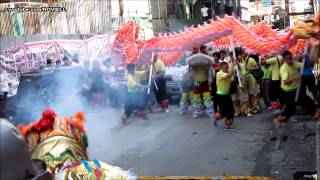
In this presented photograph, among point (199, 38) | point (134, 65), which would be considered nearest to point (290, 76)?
point (199, 38)

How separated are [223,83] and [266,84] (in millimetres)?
2381

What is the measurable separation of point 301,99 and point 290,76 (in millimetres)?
469

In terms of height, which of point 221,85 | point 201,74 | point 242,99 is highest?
point 201,74

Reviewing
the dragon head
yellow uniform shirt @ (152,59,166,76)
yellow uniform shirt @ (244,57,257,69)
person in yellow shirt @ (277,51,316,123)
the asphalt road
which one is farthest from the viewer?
yellow uniform shirt @ (152,59,166,76)

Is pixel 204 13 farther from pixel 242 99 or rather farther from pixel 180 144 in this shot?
pixel 180 144

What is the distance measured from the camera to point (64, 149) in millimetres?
3979

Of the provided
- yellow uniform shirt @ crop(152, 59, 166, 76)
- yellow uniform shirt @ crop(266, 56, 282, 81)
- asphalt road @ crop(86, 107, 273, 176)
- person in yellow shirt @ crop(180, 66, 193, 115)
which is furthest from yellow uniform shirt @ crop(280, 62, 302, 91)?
yellow uniform shirt @ crop(152, 59, 166, 76)

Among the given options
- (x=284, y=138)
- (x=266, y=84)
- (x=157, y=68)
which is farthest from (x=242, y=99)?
(x=284, y=138)

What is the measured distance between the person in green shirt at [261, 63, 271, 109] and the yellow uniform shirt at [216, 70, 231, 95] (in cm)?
206

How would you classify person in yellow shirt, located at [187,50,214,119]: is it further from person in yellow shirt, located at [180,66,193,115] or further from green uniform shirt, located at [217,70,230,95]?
green uniform shirt, located at [217,70,230,95]

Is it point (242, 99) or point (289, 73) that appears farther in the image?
point (242, 99)

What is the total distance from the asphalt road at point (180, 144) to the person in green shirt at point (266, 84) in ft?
1.78

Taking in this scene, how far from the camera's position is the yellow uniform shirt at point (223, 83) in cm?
979

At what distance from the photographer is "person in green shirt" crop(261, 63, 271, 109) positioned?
1176 cm
